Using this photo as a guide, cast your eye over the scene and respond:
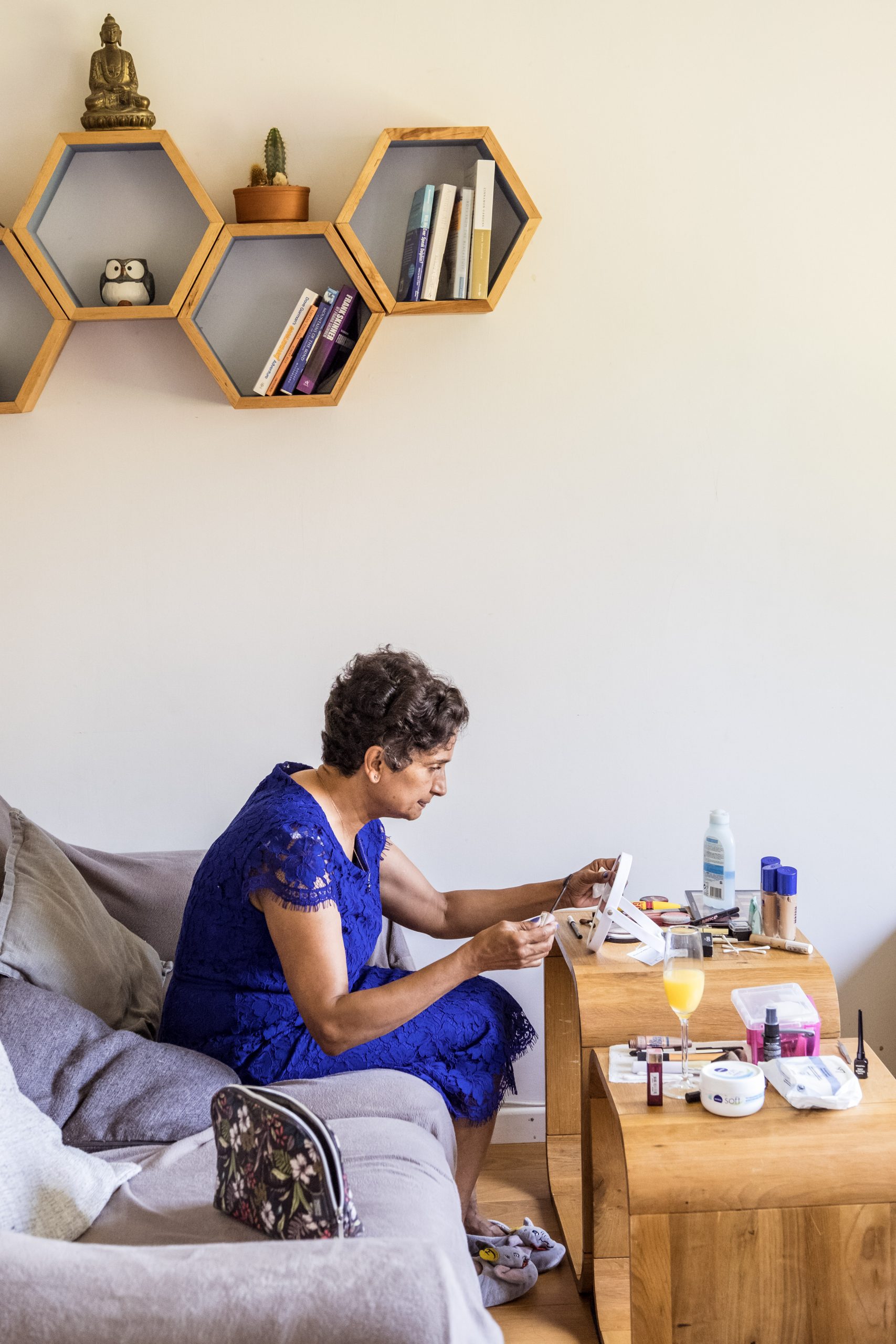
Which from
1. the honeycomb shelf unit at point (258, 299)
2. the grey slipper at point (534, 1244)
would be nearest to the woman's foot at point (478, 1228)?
the grey slipper at point (534, 1244)

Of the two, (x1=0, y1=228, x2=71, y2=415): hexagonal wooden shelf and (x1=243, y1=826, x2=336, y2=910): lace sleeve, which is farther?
(x1=0, y1=228, x2=71, y2=415): hexagonal wooden shelf

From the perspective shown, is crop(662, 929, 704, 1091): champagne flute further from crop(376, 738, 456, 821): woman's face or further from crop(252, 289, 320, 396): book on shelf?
crop(252, 289, 320, 396): book on shelf

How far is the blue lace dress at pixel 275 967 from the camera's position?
1.76 meters

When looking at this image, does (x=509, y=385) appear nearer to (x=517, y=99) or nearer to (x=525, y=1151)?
(x=517, y=99)

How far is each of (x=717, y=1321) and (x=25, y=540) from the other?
1.97 m

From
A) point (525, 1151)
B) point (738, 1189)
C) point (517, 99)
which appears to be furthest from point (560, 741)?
point (517, 99)

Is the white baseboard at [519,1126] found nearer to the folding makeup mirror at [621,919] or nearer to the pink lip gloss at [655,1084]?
the folding makeup mirror at [621,919]

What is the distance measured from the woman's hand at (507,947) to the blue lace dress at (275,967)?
0.71 feet

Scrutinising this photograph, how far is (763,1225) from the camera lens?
1.53 m

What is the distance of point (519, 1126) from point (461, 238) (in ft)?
6.28

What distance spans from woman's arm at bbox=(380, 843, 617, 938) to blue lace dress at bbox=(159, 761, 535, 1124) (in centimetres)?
22

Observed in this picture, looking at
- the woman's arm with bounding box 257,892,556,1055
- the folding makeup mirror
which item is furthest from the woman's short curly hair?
the folding makeup mirror

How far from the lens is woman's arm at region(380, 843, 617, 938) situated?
7.27ft

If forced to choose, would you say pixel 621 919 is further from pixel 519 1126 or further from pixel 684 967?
pixel 519 1126
